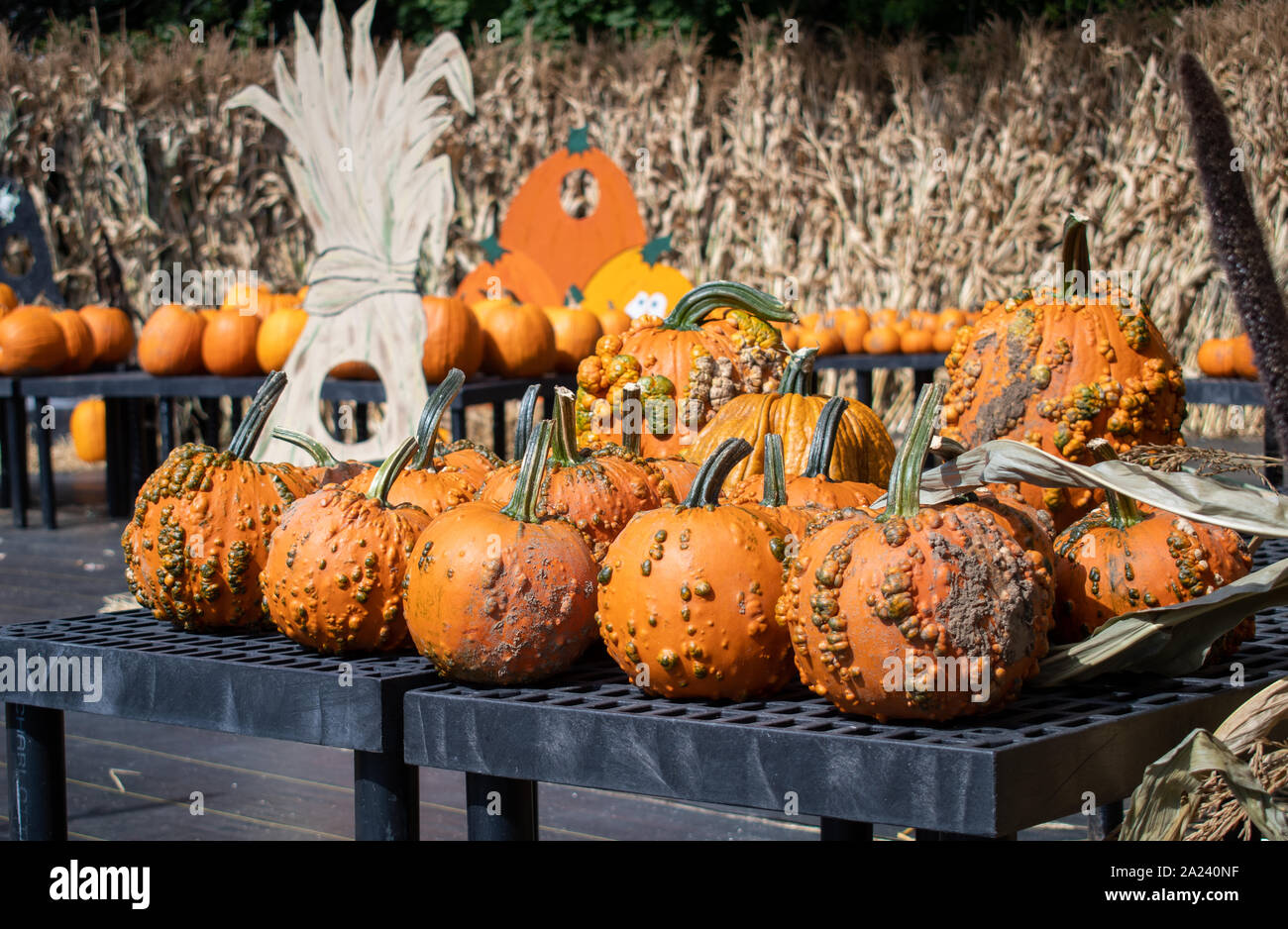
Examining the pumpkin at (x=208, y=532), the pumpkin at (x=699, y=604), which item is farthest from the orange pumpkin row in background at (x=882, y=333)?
the pumpkin at (x=699, y=604)

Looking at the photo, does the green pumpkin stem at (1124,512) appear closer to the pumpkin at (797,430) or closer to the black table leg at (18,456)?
the pumpkin at (797,430)

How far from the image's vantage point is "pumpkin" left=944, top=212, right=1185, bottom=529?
2240mm

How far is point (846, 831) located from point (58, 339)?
256 inches

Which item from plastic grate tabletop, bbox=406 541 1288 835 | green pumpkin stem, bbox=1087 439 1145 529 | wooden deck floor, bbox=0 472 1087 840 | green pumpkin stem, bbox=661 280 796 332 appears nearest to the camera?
plastic grate tabletop, bbox=406 541 1288 835

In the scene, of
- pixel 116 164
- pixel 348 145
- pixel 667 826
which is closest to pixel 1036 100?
pixel 348 145

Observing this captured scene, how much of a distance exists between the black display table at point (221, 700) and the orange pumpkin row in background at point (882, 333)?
6518mm

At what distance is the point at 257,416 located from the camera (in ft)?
6.10

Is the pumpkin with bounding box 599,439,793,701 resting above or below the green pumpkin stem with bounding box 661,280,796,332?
below

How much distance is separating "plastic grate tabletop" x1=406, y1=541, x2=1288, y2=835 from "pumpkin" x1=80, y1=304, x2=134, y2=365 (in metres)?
7.05

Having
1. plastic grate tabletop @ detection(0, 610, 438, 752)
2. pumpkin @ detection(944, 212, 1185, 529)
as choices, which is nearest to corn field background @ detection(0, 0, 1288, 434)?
pumpkin @ detection(944, 212, 1185, 529)

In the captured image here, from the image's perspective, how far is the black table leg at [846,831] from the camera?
77.0 inches

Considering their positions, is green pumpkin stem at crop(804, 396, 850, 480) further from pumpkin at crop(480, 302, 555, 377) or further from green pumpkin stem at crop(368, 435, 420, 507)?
pumpkin at crop(480, 302, 555, 377)

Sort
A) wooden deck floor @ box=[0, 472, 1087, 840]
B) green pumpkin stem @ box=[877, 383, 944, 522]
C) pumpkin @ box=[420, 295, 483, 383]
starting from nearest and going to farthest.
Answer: green pumpkin stem @ box=[877, 383, 944, 522]
wooden deck floor @ box=[0, 472, 1087, 840]
pumpkin @ box=[420, 295, 483, 383]
